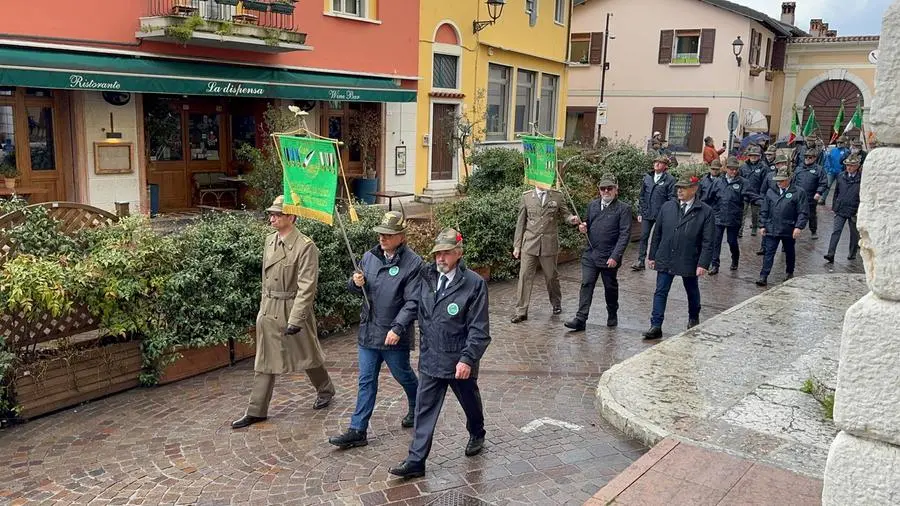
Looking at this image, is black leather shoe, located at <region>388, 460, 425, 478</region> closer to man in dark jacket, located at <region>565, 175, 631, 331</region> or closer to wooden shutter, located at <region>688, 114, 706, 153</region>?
man in dark jacket, located at <region>565, 175, 631, 331</region>

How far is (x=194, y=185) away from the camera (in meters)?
17.1

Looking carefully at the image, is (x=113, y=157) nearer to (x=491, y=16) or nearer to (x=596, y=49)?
(x=491, y=16)

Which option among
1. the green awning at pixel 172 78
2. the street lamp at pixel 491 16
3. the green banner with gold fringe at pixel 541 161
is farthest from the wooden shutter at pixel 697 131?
the green banner with gold fringe at pixel 541 161

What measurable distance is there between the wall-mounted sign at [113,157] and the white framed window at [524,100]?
13409mm

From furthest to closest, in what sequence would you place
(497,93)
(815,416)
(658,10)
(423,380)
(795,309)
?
1. (658,10)
2. (497,93)
3. (795,309)
4. (815,416)
5. (423,380)

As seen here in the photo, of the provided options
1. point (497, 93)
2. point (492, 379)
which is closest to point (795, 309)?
point (492, 379)

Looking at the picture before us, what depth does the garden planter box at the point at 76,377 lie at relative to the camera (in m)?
6.52

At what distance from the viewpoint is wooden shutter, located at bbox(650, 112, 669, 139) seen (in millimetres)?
32594

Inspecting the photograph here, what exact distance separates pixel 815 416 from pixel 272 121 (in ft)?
40.7

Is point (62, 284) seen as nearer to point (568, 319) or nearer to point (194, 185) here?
point (568, 319)

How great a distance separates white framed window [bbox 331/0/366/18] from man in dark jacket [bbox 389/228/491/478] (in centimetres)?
1427

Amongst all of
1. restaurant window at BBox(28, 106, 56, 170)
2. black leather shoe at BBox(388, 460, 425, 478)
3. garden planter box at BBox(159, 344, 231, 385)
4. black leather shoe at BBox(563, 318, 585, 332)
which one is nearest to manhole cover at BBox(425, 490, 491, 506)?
black leather shoe at BBox(388, 460, 425, 478)

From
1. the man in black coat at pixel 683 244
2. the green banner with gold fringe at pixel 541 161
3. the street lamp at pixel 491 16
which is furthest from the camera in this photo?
the street lamp at pixel 491 16

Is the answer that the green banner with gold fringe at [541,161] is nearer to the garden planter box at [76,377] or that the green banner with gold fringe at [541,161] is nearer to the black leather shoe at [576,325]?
the black leather shoe at [576,325]
